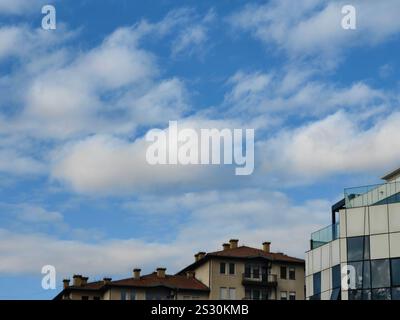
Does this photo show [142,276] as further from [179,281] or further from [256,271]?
[256,271]

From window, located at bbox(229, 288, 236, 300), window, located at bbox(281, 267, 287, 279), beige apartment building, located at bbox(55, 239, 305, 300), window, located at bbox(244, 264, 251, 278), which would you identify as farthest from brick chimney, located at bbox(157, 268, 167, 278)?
window, located at bbox(281, 267, 287, 279)

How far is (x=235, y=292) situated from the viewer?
114 metres

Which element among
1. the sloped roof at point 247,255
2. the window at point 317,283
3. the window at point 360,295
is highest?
the sloped roof at point 247,255

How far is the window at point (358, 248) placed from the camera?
56.8 metres

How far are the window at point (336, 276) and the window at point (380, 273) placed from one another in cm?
304

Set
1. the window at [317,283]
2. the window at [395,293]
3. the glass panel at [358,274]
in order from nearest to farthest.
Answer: the window at [395,293] → the glass panel at [358,274] → the window at [317,283]

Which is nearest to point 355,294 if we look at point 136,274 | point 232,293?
point 232,293

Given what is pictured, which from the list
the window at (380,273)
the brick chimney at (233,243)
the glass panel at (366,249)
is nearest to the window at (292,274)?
the brick chimney at (233,243)

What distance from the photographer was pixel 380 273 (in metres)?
55.8

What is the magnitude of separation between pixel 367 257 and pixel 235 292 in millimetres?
59276

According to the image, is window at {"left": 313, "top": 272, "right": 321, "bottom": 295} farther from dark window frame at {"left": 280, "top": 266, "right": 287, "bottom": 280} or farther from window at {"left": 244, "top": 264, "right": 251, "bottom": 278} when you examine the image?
dark window frame at {"left": 280, "top": 266, "right": 287, "bottom": 280}

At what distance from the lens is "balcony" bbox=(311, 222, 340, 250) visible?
59.8 m

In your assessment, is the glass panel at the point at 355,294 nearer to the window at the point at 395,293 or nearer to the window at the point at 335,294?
the window at the point at 335,294

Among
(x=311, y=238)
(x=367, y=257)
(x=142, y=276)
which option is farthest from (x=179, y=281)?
(x=367, y=257)
